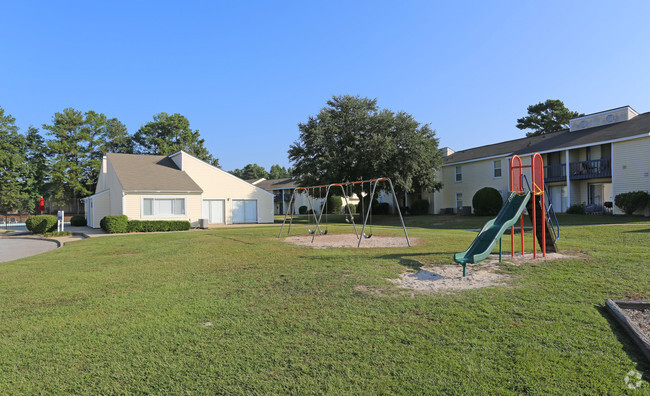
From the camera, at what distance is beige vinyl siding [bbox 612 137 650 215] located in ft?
64.5

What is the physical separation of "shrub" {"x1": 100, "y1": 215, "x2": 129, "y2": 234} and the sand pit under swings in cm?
1981

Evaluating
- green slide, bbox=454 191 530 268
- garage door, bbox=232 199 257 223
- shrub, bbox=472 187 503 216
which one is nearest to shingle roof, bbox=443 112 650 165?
shrub, bbox=472 187 503 216

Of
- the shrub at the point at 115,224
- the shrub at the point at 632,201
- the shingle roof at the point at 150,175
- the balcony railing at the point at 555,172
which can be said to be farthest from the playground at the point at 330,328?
the balcony railing at the point at 555,172

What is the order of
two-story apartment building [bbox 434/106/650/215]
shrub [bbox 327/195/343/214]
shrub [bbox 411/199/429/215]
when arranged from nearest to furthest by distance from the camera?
two-story apartment building [bbox 434/106/650/215] < shrub [bbox 411/199/429/215] < shrub [bbox 327/195/343/214]

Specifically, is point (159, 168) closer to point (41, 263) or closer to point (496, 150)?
point (41, 263)

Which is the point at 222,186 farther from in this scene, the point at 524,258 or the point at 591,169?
the point at 591,169

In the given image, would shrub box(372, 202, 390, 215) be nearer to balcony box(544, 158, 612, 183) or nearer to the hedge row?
balcony box(544, 158, 612, 183)

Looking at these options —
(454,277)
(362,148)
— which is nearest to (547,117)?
(362,148)

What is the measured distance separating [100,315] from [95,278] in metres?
3.14

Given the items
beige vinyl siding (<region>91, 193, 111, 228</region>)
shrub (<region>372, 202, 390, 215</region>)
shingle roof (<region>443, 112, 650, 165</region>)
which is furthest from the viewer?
shrub (<region>372, 202, 390, 215</region>)

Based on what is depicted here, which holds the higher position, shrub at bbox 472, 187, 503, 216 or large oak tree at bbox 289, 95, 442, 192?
large oak tree at bbox 289, 95, 442, 192

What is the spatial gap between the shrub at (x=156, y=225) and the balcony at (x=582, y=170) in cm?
2562

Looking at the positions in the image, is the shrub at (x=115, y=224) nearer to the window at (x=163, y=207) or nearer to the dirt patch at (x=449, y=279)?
the window at (x=163, y=207)

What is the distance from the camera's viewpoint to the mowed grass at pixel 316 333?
311 cm
